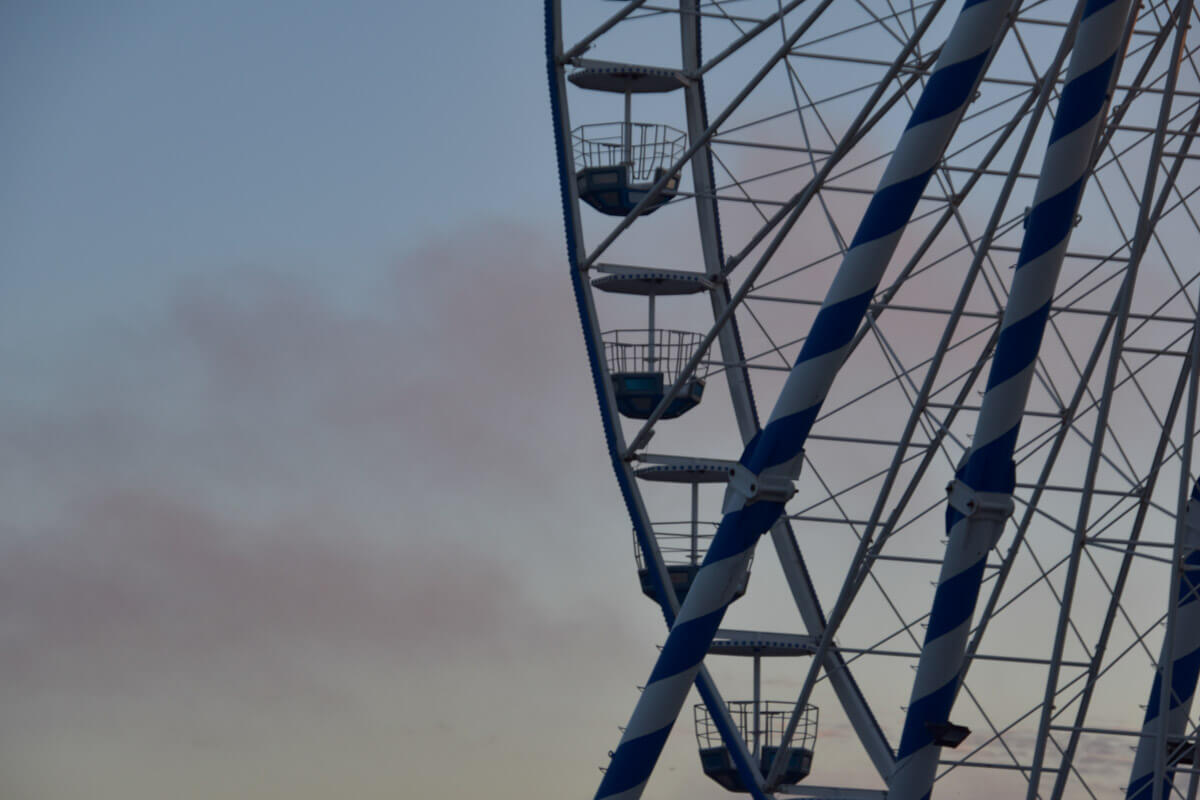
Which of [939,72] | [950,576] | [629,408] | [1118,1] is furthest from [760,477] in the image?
[629,408]

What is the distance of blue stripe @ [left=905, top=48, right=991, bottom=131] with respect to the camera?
574 inches

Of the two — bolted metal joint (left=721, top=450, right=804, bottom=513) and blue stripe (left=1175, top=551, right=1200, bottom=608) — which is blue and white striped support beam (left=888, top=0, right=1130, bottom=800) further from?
blue stripe (left=1175, top=551, right=1200, bottom=608)

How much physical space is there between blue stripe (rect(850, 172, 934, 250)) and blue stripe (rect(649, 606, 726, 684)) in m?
2.68

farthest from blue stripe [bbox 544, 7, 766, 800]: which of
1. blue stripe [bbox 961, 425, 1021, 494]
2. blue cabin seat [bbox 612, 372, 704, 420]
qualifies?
blue stripe [bbox 961, 425, 1021, 494]

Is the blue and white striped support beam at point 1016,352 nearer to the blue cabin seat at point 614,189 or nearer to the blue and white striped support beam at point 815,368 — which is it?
the blue and white striped support beam at point 815,368

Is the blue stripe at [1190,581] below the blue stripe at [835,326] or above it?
above

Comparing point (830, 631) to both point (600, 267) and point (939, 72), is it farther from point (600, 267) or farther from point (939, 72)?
point (600, 267)

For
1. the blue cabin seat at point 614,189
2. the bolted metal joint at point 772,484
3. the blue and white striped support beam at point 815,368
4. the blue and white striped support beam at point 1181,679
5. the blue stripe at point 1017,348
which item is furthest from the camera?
the blue cabin seat at point 614,189

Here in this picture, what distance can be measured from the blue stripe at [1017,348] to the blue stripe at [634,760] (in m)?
3.21

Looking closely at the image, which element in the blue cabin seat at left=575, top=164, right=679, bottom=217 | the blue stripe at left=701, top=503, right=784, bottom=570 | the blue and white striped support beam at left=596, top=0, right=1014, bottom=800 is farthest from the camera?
the blue cabin seat at left=575, top=164, right=679, bottom=217

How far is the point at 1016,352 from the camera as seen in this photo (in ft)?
46.9

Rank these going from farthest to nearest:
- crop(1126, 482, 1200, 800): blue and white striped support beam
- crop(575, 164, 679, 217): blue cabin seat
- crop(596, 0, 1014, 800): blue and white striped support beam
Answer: crop(575, 164, 679, 217): blue cabin seat → crop(1126, 482, 1200, 800): blue and white striped support beam → crop(596, 0, 1014, 800): blue and white striped support beam

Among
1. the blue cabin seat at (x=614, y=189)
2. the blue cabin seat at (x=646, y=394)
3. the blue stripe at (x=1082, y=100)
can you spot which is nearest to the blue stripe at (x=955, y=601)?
the blue stripe at (x=1082, y=100)

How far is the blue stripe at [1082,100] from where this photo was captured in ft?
47.0
